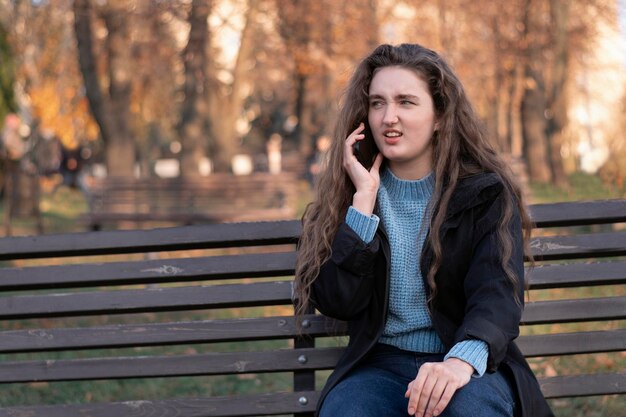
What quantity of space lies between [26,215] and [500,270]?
16549 millimetres

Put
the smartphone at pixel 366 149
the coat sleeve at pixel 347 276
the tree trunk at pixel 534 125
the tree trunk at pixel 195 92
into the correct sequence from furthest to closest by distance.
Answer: the tree trunk at pixel 534 125 < the tree trunk at pixel 195 92 < the smartphone at pixel 366 149 < the coat sleeve at pixel 347 276

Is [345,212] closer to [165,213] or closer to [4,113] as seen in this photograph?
[165,213]

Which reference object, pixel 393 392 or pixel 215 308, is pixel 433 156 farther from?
pixel 215 308

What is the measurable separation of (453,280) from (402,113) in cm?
59

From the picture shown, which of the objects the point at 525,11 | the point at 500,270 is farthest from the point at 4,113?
the point at 500,270

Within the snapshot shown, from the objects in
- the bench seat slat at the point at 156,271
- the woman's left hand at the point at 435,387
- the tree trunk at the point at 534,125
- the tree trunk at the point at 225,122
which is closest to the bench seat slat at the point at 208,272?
the bench seat slat at the point at 156,271

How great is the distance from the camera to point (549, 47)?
22.8 m

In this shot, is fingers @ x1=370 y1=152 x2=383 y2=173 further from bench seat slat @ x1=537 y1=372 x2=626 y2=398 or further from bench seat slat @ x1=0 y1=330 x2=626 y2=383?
bench seat slat @ x1=537 y1=372 x2=626 y2=398

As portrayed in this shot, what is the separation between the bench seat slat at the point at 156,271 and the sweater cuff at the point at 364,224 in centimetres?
53

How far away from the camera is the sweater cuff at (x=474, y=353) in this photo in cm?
312

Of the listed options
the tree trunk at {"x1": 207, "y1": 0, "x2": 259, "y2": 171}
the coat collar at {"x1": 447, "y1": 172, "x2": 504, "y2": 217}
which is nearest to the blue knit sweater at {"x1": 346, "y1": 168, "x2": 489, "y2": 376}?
the coat collar at {"x1": 447, "y1": 172, "x2": 504, "y2": 217}

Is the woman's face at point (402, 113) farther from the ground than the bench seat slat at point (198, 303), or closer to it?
farther from the ground

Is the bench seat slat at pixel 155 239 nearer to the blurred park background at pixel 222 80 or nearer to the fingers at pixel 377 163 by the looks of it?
the fingers at pixel 377 163

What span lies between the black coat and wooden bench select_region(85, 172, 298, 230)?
968 centimetres
